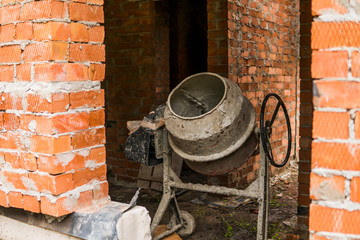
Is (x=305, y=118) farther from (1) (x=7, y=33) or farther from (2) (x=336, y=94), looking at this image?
(1) (x=7, y=33)

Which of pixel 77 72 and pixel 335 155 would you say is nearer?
pixel 335 155

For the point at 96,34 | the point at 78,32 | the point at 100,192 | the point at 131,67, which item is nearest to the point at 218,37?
the point at 131,67

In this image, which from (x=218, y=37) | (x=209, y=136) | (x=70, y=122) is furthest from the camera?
(x=218, y=37)

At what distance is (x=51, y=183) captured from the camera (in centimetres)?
200

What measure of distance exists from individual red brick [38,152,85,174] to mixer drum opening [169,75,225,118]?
1.53m

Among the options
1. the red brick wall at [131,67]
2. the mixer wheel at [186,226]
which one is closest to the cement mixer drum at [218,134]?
the mixer wheel at [186,226]

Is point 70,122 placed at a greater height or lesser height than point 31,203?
greater

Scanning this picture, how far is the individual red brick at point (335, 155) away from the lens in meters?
1.29

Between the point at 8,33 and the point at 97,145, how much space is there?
77 cm

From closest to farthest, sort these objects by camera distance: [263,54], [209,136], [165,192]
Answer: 1. [209,136]
2. [165,192]
3. [263,54]

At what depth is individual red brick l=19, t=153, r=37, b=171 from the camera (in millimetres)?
2062

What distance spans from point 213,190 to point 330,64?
2.23 metres

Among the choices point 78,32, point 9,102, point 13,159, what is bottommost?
point 13,159

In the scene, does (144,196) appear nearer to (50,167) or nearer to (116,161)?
(116,161)
